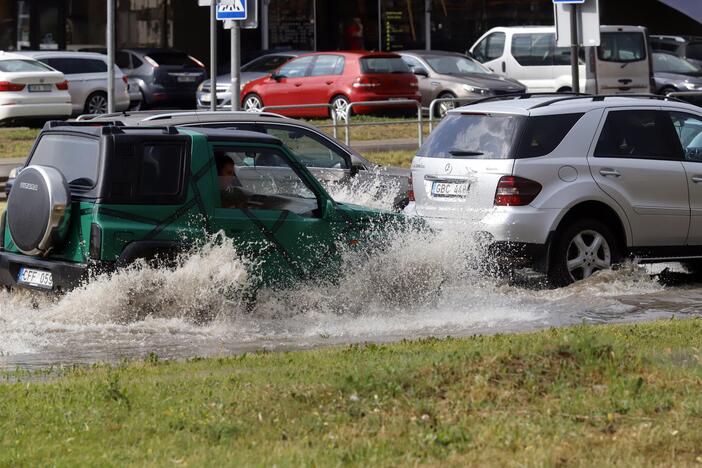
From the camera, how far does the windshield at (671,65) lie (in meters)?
35.8

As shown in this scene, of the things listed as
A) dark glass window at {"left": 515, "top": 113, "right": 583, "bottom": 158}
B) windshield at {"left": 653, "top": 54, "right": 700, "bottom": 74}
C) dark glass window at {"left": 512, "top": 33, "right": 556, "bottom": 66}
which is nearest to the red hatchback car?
dark glass window at {"left": 512, "top": 33, "right": 556, "bottom": 66}

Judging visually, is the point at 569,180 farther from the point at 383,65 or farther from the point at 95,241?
the point at 383,65

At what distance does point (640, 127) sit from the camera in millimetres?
12953

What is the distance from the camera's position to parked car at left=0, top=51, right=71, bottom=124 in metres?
26.5

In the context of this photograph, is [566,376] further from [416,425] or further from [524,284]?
[524,284]

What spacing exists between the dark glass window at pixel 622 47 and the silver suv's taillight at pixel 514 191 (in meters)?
21.2

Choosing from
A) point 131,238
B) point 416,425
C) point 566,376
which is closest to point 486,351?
point 566,376

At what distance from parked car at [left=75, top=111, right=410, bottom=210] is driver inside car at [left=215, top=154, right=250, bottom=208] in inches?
124

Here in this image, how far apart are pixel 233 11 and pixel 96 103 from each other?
13739mm

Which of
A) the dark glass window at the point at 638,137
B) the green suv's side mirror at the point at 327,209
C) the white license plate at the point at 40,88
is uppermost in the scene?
the white license plate at the point at 40,88

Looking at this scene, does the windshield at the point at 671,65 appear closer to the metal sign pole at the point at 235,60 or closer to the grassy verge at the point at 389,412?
the metal sign pole at the point at 235,60

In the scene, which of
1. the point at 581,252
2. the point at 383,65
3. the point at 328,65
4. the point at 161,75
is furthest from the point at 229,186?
the point at 161,75

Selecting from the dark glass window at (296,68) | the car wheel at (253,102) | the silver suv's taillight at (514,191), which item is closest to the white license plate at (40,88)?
the car wheel at (253,102)

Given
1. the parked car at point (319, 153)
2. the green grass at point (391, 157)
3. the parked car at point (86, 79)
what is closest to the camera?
the parked car at point (319, 153)
